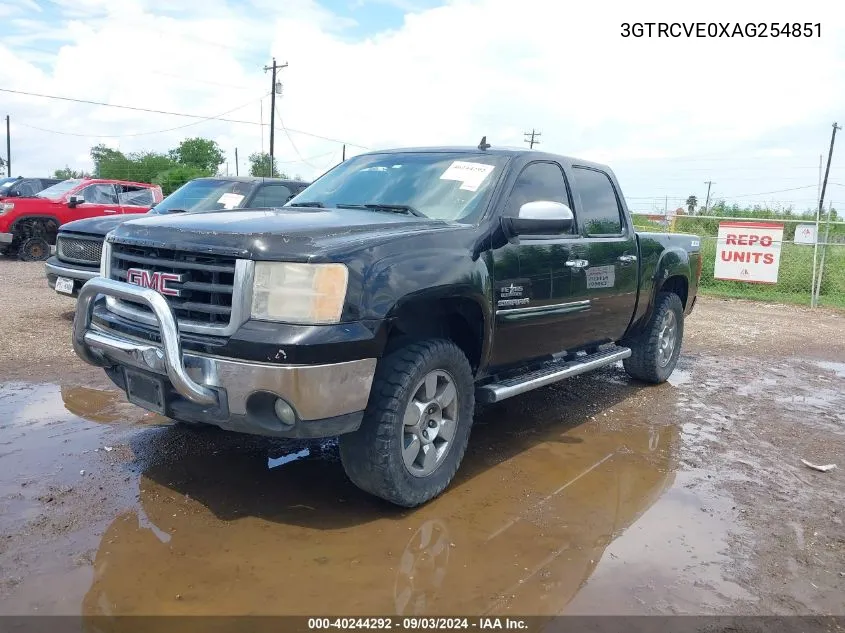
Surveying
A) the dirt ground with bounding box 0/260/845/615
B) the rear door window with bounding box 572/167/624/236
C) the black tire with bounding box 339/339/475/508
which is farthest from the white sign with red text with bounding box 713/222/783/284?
the black tire with bounding box 339/339/475/508

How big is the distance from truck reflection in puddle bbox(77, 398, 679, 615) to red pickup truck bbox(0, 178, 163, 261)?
11.8 metres

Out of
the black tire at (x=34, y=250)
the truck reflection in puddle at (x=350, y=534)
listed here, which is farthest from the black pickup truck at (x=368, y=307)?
the black tire at (x=34, y=250)

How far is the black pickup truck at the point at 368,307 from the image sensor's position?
10.4 ft

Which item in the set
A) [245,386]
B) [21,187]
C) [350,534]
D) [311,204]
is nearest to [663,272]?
[311,204]

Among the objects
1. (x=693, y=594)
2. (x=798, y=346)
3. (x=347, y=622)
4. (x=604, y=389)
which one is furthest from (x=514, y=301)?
(x=798, y=346)

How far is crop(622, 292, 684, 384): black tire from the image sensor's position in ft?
21.3

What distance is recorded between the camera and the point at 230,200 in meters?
8.92

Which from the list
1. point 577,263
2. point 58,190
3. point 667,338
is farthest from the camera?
point 58,190

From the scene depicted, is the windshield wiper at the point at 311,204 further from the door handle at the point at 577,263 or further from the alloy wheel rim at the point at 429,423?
the door handle at the point at 577,263

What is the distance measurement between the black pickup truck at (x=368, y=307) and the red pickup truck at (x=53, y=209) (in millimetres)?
11659

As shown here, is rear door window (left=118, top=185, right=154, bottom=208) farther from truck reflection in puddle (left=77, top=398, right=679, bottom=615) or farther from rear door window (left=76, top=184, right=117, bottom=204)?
truck reflection in puddle (left=77, top=398, right=679, bottom=615)

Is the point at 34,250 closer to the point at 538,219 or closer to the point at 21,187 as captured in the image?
the point at 21,187

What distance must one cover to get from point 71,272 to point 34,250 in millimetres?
9203

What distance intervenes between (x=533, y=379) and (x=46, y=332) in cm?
581
